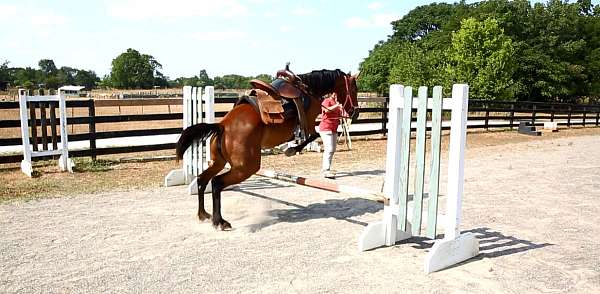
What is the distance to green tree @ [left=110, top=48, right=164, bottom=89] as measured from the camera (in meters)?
97.4

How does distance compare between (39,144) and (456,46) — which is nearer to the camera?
(39,144)

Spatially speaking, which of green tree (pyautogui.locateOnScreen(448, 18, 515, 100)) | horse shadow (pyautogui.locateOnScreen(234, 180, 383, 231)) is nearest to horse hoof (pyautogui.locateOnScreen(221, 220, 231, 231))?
horse shadow (pyautogui.locateOnScreen(234, 180, 383, 231))

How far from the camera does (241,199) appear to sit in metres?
6.80

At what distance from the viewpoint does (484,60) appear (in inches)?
1318

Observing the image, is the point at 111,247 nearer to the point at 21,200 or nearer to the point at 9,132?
the point at 21,200

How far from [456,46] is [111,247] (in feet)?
113

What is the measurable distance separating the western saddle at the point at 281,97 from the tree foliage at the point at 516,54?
98.8ft

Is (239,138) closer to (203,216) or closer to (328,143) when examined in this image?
(203,216)

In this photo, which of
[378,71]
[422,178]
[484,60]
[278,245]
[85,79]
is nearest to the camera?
[422,178]

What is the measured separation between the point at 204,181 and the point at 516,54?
41.8m

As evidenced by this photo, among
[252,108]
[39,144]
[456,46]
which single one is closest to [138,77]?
[456,46]

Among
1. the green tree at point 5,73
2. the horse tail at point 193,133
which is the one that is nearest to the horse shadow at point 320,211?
the horse tail at point 193,133

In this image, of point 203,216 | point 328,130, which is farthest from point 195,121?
point 328,130

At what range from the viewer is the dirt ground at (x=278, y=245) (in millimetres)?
3811
